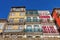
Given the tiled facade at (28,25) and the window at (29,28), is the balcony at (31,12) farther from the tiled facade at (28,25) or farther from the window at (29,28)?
the window at (29,28)

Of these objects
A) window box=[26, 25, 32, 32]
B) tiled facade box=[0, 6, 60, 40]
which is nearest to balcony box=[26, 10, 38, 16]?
tiled facade box=[0, 6, 60, 40]

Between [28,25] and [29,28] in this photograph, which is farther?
[28,25]

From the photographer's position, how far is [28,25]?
4391 centimetres

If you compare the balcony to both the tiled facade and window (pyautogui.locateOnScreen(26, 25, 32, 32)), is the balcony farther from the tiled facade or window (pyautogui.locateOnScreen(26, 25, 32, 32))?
window (pyautogui.locateOnScreen(26, 25, 32, 32))

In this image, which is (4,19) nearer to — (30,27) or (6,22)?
(6,22)

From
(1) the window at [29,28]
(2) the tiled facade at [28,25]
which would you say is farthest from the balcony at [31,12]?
(1) the window at [29,28]

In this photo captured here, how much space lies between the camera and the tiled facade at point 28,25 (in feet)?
129

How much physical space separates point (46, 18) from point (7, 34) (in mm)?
14819

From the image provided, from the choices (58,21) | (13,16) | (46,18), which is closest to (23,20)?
(13,16)

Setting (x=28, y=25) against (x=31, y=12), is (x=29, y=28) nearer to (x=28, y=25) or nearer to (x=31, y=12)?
(x=28, y=25)

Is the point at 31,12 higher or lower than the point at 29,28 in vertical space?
higher

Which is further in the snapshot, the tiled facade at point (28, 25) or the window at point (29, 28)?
the window at point (29, 28)

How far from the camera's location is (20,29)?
136ft

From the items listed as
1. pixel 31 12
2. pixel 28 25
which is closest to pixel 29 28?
pixel 28 25
